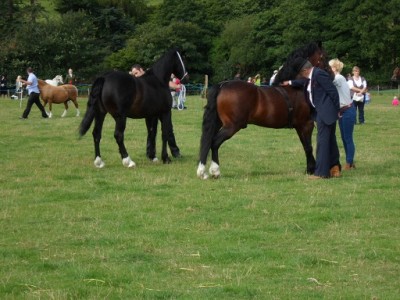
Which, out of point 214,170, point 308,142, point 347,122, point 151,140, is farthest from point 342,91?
point 151,140

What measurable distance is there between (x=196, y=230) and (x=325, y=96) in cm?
534

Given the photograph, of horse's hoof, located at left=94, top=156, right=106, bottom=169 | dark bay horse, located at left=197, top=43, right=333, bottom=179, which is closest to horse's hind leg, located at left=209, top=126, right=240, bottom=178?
dark bay horse, located at left=197, top=43, right=333, bottom=179

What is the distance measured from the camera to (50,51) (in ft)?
223

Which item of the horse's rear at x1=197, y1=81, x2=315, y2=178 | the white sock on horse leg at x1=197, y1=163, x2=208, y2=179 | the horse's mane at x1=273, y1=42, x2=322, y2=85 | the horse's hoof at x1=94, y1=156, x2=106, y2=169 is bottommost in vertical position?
the horse's hoof at x1=94, y1=156, x2=106, y2=169

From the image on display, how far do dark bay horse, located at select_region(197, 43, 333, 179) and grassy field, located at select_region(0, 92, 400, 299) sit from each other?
0.65 metres

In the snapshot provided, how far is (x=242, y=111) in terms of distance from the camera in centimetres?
1384

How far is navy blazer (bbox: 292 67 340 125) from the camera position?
13836 millimetres

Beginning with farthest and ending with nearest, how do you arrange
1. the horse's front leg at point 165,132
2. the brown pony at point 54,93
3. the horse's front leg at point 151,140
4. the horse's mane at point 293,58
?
the brown pony at point 54,93, the horse's front leg at point 151,140, the horse's front leg at point 165,132, the horse's mane at point 293,58

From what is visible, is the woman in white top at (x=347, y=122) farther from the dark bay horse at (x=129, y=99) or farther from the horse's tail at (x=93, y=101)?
the horse's tail at (x=93, y=101)

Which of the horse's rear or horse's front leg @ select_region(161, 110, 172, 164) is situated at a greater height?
the horse's rear

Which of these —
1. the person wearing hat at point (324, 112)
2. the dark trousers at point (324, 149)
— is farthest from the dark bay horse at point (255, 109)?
the dark trousers at point (324, 149)

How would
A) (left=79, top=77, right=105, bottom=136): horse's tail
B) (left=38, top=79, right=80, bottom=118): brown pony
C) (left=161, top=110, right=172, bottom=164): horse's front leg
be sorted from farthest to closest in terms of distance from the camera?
(left=38, top=79, right=80, bottom=118): brown pony → (left=161, top=110, right=172, bottom=164): horse's front leg → (left=79, top=77, right=105, bottom=136): horse's tail

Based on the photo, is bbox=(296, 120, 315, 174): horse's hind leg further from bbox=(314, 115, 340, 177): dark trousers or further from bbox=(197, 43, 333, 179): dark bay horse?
bbox=(314, 115, 340, 177): dark trousers

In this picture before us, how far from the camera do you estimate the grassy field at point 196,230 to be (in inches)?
281
